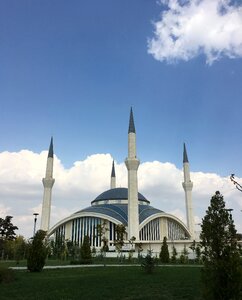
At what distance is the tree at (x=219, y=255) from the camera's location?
9328 millimetres

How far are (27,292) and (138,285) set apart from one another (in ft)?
16.3

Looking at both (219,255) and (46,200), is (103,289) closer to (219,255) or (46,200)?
(219,255)

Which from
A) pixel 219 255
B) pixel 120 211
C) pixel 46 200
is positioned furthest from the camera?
pixel 120 211

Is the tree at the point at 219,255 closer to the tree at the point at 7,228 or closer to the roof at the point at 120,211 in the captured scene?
the tree at the point at 7,228

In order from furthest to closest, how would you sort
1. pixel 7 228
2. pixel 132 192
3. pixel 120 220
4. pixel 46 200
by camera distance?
pixel 120 220
pixel 46 200
pixel 132 192
pixel 7 228

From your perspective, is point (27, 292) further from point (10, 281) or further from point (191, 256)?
point (191, 256)

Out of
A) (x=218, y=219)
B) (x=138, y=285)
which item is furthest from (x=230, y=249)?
(x=138, y=285)

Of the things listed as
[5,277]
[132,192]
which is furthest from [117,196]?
[5,277]

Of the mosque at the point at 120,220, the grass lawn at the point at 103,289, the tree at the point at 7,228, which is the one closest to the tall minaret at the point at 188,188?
the mosque at the point at 120,220

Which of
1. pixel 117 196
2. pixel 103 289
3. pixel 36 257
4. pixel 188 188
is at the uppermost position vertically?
pixel 117 196

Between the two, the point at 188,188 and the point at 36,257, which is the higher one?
the point at 188,188

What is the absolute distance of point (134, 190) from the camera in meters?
57.7

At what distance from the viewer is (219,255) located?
9969mm

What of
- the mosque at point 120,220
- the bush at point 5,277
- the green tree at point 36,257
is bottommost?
the bush at point 5,277
